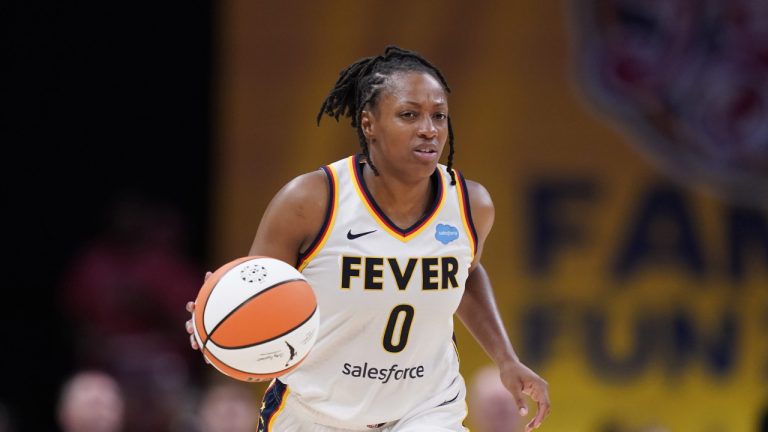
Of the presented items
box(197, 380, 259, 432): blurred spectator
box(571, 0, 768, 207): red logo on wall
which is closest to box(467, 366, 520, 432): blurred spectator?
box(197, 380, 259, 432): blurred spectator

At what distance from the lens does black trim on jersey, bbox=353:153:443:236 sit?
5129mm

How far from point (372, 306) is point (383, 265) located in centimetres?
16

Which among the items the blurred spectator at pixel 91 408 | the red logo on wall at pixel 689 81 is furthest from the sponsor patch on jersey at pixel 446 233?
the red logo on wall at pixel 689 81

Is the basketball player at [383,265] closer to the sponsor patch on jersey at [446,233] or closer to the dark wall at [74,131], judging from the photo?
the sponsor patch on jersey at [446,233]

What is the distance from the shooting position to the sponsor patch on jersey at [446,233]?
5188mm

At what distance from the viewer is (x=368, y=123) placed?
17.1 ft

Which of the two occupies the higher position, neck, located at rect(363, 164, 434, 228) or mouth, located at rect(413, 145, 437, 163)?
mouth, located at rect(413, 145, 437, 163)

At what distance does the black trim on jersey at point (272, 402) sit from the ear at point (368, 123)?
1.05m

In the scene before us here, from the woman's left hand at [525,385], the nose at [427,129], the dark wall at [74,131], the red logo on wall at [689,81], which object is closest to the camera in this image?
the nose at [427,129]

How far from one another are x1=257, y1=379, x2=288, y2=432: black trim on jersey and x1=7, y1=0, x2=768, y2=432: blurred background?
380cm

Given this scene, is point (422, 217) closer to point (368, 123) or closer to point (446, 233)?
point (446, 233)

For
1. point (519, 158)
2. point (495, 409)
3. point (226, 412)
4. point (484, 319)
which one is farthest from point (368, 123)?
point (519, 158)

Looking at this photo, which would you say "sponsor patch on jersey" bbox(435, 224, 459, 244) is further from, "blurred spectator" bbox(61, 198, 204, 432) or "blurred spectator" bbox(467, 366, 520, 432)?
"blurred spectator" bbox(61, 198, 204, 432)

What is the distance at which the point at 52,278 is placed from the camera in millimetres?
10180
